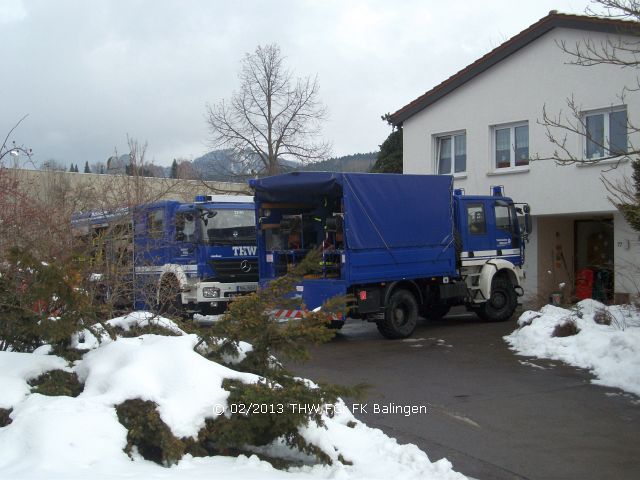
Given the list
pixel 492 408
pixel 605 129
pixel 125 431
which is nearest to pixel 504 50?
pixel 605 129

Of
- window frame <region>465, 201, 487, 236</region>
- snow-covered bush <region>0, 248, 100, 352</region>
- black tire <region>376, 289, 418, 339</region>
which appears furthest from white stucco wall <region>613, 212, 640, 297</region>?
snow-covered bush <region>0, 248, 100, 352</region>

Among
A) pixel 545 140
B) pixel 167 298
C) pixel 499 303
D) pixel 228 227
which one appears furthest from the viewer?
pixel 545 140

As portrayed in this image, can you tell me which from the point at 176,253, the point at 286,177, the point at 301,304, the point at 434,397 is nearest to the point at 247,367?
the point at 301,304

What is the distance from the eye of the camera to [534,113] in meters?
17.1

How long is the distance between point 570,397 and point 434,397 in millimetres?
1608

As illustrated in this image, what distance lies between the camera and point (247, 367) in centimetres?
583

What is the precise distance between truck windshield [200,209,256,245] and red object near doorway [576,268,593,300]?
26.3ft

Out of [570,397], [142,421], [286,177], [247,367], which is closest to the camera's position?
[142,421]

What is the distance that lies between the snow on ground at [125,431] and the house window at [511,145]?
13.1 meters

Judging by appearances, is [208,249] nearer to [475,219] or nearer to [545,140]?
[475,219]

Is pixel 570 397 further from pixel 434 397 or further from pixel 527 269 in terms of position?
pixel 527 269

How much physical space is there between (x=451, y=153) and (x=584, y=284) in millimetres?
5261

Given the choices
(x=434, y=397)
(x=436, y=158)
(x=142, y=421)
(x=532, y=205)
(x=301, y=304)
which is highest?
(x=436, y=158)

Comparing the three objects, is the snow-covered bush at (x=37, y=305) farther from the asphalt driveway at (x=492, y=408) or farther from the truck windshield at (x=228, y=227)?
the truck windshield at (x=228, y=227)
